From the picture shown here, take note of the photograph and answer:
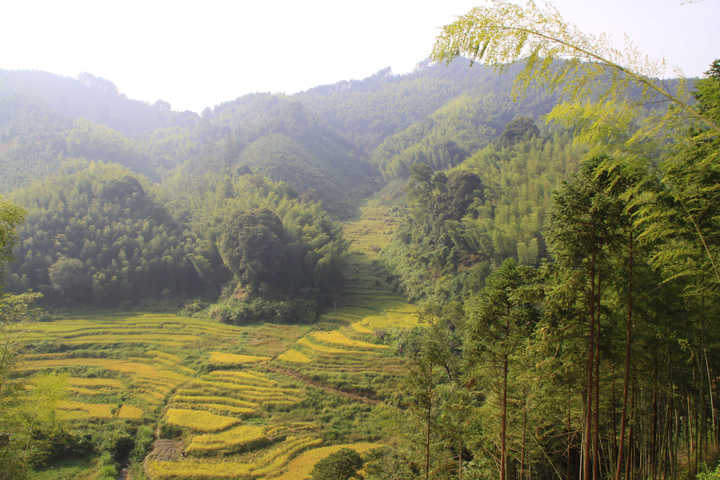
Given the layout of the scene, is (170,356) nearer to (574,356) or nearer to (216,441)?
(216,441)

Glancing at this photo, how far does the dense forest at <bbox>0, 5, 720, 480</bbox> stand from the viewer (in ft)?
12.3

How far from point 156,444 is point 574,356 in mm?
15491

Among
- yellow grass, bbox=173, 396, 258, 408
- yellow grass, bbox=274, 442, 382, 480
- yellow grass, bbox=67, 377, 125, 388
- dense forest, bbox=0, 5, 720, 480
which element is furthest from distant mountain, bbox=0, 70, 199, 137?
yellow grass, bbox=274, 442, 382, 480

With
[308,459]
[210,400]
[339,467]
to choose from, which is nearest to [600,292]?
[339,467]

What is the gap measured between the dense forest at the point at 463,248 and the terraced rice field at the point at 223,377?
1.38 meters

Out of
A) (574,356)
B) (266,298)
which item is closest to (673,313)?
(574,356)

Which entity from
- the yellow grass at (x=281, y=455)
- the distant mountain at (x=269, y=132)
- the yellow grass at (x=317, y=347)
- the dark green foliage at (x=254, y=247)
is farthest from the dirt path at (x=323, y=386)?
the distant mountain at (x=269, y=132)

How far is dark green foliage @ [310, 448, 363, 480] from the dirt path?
212 inches

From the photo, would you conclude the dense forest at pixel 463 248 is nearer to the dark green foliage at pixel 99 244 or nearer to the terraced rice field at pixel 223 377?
the dark green foliage at pixel 99 244

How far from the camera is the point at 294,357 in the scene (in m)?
21.2

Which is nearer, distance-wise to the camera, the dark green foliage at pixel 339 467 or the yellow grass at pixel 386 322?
the dark green foliage at pixel 339 467

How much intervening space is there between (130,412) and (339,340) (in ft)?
36.7

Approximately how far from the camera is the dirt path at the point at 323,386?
1725 cm

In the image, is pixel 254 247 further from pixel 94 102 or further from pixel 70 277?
pixel 94 102
